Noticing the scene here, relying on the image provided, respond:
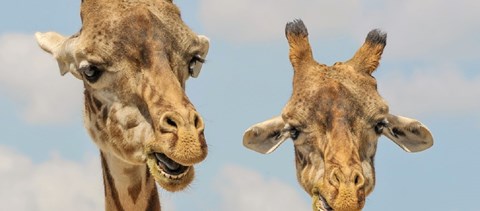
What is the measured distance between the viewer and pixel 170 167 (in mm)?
7613

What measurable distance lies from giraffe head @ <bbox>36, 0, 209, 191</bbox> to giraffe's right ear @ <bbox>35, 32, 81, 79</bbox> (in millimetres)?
13

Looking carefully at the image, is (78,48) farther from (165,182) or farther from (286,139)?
(286,139)

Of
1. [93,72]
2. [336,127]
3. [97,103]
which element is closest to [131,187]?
[97,103]

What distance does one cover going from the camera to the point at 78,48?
27.5 feet

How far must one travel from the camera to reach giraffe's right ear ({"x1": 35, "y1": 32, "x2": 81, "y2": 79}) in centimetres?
861

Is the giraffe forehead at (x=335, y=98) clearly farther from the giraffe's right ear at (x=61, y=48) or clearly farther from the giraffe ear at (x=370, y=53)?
the giraffe's right ear at (x=61, y=48)

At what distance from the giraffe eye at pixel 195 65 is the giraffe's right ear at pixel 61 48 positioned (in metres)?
1.04

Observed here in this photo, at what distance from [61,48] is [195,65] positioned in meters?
1.33

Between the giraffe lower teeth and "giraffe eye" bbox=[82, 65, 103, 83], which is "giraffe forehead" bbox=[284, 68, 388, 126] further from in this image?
the giraffe lower teeth

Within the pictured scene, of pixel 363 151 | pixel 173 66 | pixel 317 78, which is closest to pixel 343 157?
pixel 363 151

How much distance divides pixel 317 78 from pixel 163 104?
499 cm

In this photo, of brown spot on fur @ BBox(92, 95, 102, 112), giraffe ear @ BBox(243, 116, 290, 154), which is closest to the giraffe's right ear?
brown spot on fur @ BBox(92, 95, 102, 112)

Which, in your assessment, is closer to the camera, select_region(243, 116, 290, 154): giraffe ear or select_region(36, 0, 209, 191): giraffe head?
select_region(36, 0, 209, 191): giraffe head

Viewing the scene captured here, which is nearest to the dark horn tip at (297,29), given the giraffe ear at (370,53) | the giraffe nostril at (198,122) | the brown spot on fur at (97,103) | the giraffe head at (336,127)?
the giraffe head at (336,127)
